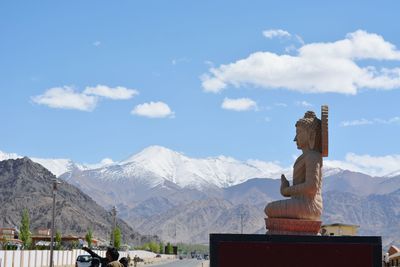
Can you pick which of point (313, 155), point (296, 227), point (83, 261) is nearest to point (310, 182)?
point (313, 155)

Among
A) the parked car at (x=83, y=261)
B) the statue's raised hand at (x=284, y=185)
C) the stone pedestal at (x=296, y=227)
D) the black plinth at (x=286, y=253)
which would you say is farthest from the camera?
the parked car at (x=83, y=261)

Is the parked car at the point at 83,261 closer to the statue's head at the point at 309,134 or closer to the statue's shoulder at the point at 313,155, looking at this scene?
the statue's head at the point at 309,134

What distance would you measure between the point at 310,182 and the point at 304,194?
0.38 metres

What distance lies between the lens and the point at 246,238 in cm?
1870

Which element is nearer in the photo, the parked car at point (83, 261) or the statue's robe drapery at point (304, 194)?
the statue's robe drapery at point (304, 194)

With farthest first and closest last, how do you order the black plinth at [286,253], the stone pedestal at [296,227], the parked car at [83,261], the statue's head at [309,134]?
the parked car at [83,261] → the statue's head at [309,134] → the stone pedestal at [296,227] → the black plinth at [286,253]

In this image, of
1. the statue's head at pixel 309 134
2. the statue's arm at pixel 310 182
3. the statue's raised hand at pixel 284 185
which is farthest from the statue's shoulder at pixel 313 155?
the statue's raised hand at pixel 284 185

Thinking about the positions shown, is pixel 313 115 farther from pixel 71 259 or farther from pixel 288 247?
pixel 71 259

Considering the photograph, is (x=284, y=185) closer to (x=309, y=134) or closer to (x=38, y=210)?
(x=309, y=134)

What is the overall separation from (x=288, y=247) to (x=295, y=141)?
5298 mm

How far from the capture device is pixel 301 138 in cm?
2303

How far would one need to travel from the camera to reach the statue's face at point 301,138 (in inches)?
904

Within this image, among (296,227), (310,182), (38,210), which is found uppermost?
(38,210)

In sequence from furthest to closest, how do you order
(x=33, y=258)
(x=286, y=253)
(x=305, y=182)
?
(x=33, y=258), (x=305, y=182), (x=286, y=253)
